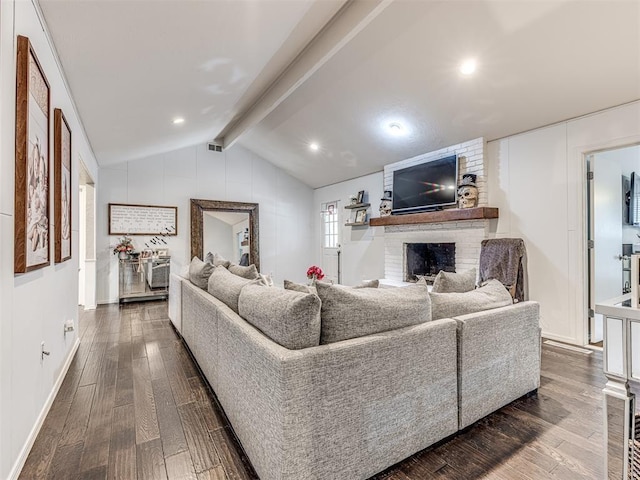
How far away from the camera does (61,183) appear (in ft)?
7.95

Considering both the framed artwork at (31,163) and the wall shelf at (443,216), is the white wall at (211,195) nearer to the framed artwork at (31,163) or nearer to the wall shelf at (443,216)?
the wall shelf at (443,216)

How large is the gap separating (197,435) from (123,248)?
4.74m

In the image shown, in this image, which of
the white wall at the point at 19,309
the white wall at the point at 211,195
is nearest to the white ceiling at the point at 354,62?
the white wall at the point at 19,309

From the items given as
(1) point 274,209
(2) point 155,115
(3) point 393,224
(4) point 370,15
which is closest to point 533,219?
(3) point 393,224

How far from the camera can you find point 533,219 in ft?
12.2

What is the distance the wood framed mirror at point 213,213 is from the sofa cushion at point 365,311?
5436mm

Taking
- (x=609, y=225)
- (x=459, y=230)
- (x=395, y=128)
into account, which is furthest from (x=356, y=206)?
(x=609, y=225)

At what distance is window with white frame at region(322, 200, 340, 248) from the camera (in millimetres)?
7110

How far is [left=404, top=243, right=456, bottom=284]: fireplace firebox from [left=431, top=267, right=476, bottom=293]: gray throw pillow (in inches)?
95.1

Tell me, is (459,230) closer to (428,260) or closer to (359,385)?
(428,260)

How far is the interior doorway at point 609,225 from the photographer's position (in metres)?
3.40

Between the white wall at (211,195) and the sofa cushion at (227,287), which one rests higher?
the white wall at (211,195)

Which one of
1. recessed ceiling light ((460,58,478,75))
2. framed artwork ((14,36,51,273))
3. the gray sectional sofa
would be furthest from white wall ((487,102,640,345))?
framed artwork ((14,36,51,273))

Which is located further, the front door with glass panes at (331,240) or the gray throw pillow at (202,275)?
the front door with glass panes at (331,240)
